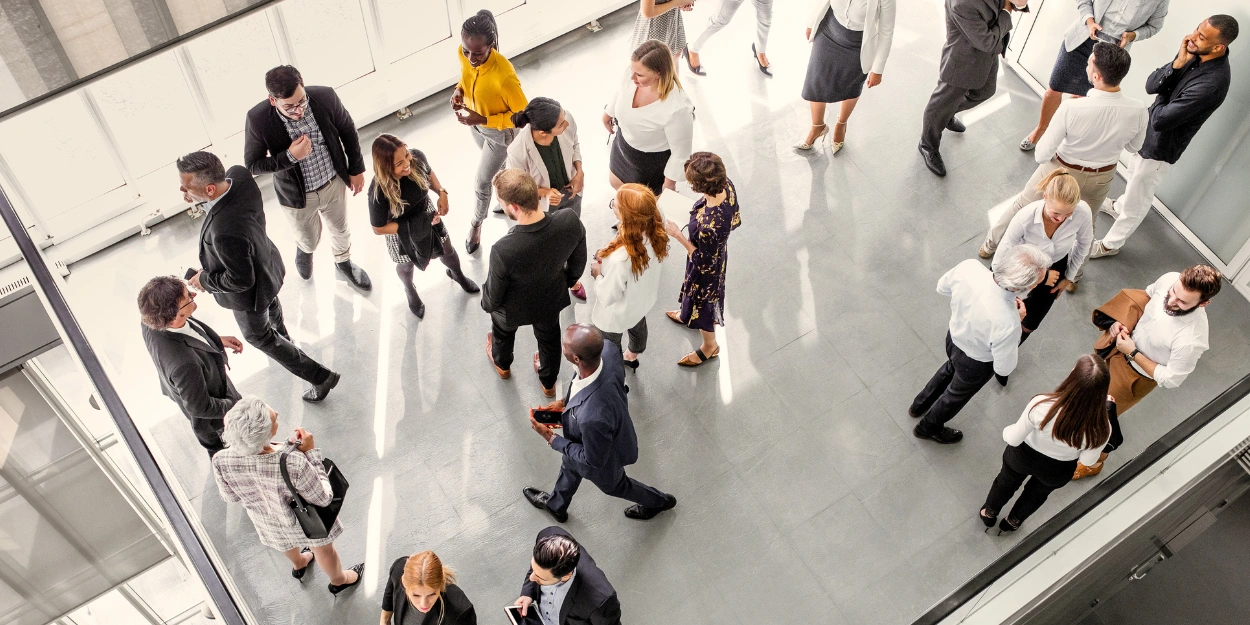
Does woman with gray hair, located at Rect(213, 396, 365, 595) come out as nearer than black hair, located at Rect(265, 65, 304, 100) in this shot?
Yes

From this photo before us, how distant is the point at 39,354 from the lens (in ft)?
16.3

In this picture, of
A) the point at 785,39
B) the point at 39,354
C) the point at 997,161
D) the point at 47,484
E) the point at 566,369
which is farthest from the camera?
the point at 785,39

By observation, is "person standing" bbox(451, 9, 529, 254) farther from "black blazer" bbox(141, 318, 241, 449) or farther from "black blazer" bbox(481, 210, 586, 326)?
"black blazer" bbox(141, 318, 241, 449)

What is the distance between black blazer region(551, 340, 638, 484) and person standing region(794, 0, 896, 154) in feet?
10.3

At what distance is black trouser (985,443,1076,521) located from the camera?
4516mm

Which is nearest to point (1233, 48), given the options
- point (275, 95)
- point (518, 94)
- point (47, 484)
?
point (518, 94)

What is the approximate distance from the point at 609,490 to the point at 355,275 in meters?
2.59

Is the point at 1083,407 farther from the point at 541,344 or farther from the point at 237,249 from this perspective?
the point at 237,249

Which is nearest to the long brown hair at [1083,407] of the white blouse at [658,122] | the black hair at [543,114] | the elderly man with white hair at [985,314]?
the elderly man with white hair at [985,314]

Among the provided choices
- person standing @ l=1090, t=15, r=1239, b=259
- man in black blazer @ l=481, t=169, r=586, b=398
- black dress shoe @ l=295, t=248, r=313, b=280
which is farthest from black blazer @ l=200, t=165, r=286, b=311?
person standing @ l=1090, t=15, r=1239, b=259

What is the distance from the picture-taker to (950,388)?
5137mm

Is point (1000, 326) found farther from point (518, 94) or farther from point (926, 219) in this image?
point (518, 94)

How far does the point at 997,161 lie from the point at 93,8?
234 inches

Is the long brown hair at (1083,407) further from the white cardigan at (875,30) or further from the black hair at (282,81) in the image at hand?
the black hair at (282,81)
